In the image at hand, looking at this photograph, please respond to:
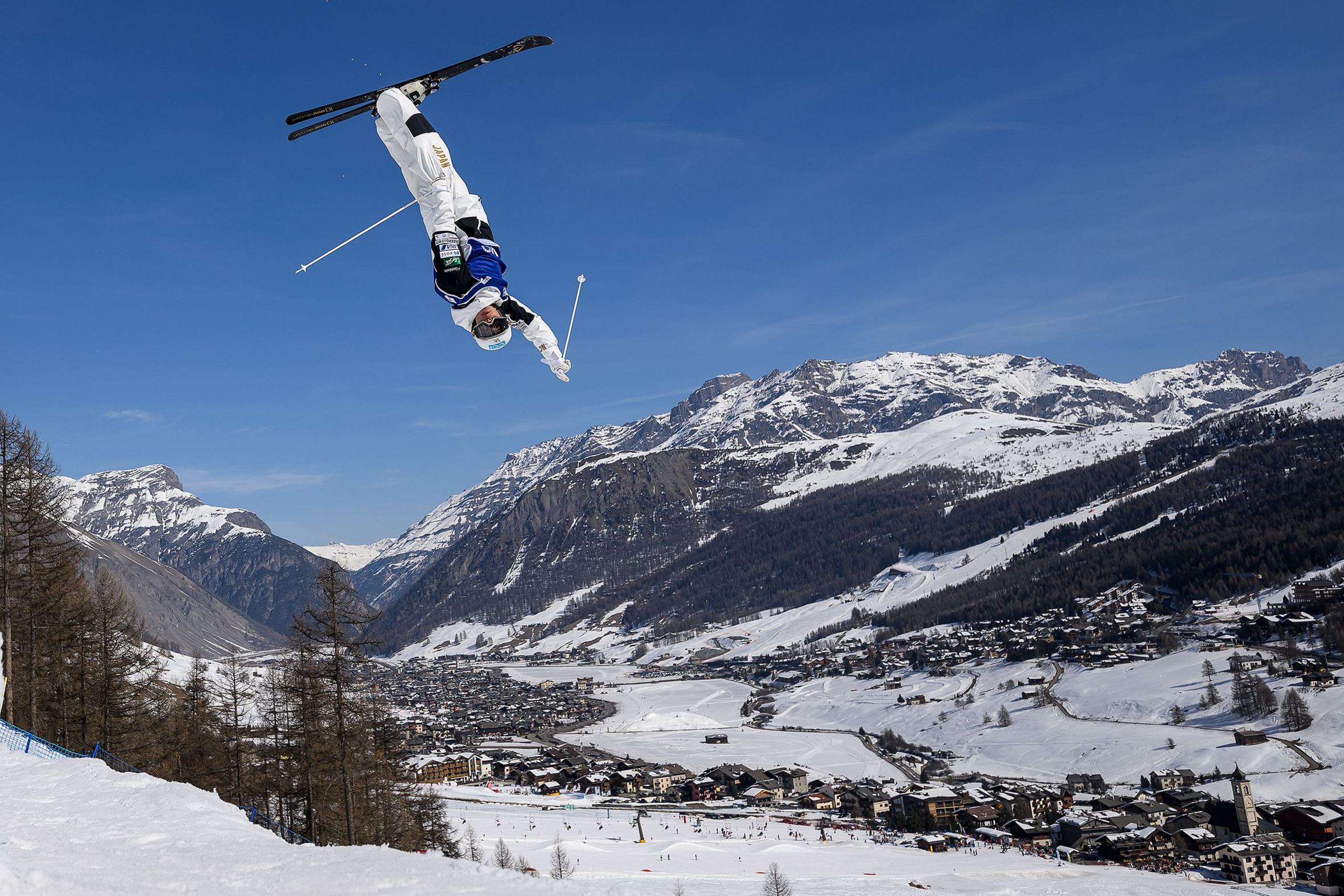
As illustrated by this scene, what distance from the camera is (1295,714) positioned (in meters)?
76.4

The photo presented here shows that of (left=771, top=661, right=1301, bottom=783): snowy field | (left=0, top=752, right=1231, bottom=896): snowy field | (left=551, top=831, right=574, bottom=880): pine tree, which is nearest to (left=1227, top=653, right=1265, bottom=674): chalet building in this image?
(left=771, top=661, right=1301, bottom=783): snowy field

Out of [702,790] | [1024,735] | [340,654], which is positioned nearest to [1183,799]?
[1024,735]

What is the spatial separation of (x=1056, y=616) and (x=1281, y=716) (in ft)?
273

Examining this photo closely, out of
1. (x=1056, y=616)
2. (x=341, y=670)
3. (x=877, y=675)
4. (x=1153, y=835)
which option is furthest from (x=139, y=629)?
(x=1056, y=616)

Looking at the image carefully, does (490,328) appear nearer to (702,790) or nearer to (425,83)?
(425,83)

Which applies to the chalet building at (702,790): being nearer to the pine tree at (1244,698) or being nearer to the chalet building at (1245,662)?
the pine tree at (1244,698)

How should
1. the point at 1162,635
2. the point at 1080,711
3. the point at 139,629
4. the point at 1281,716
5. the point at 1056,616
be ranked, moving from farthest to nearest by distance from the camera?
the point at 1056,616, the point at 1162,635, the point at 1080,711, the point at 1281,716, the point at 139,629

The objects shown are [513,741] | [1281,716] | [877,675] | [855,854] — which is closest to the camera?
[855,854]

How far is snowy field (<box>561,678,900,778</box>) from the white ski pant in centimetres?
7848

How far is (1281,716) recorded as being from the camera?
77.9 m

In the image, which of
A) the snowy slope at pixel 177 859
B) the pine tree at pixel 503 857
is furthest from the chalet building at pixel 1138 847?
the snowy slope at pixel 177 859

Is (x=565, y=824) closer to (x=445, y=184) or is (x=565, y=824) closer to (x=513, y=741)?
(x=445, y=184)

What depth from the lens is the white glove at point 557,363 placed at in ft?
32.3

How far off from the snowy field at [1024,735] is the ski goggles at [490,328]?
252ft
